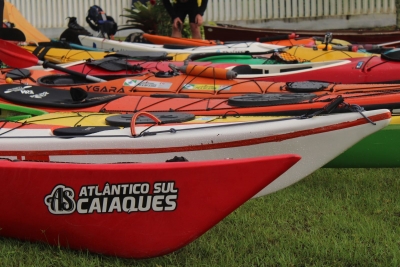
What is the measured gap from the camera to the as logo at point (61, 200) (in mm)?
2916

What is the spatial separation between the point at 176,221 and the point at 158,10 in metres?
9.19

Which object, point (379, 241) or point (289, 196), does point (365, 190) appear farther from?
point (379, 241)

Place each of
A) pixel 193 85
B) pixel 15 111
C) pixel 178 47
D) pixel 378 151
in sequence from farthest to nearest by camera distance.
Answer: pixel 178 47
pixel 193 85
pixel 15 111
pixel 378 151

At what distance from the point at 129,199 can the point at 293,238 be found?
87 centimetres

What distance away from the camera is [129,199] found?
2.84 m

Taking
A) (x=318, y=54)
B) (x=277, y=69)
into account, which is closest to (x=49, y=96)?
(x=277, y=69)

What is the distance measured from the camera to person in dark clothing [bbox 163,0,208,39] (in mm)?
9062

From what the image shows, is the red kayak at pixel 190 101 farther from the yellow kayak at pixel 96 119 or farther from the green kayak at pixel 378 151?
the yellow kayak at pixel 96 119

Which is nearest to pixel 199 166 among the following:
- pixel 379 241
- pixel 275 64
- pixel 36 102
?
pixel 379 241

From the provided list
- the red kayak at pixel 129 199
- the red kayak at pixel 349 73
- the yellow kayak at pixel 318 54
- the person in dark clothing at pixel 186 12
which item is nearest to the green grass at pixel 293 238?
the red kayak at pixel 129 199

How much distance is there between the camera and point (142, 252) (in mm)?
2922

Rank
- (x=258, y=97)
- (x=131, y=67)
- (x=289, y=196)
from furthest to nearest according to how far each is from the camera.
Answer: (x=131, y=67), (x=258, y=97), (x=289, y=196)

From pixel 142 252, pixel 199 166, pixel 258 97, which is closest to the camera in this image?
pixel 199 166

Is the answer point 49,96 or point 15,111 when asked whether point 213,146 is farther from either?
point 15,111
